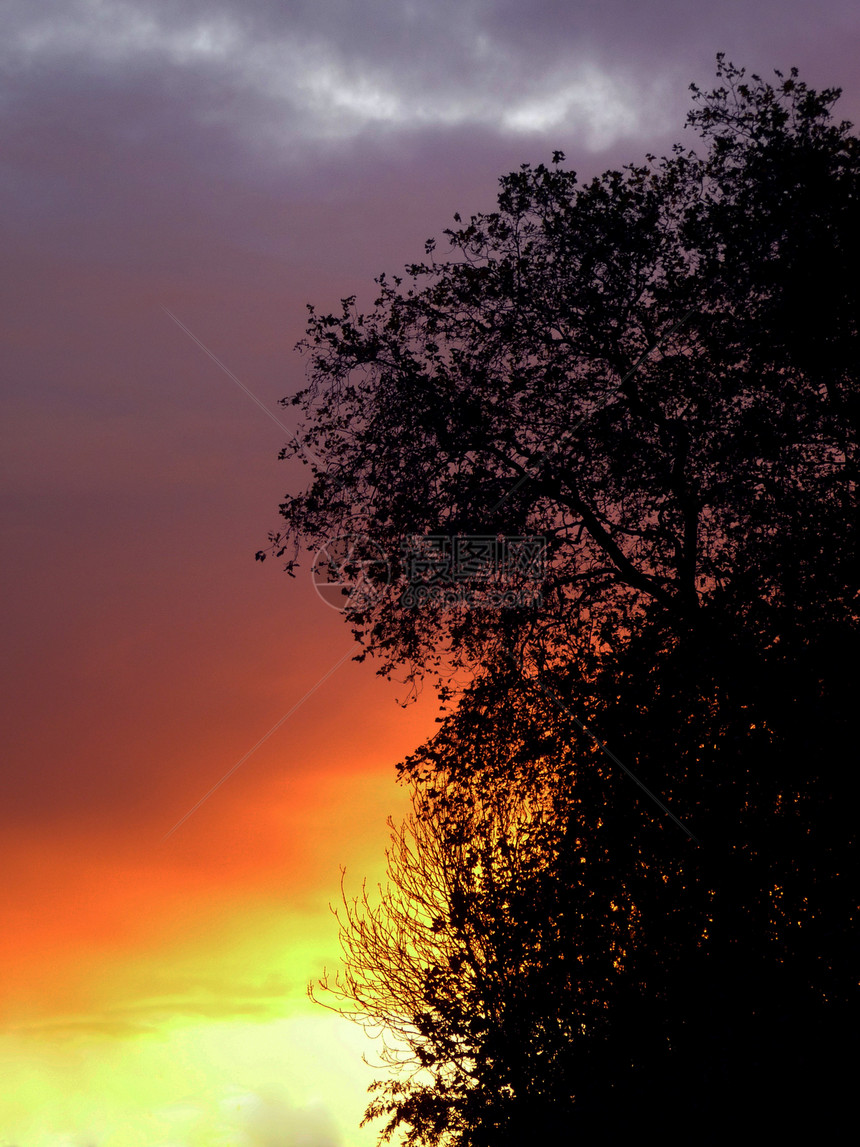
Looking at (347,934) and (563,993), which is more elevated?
(347,934)

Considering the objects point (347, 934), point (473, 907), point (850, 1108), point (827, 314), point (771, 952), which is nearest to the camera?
point (850, 1108)

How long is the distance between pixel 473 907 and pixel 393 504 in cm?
708

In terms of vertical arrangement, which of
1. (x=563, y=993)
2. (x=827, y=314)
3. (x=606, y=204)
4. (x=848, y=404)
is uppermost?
(x=606, y=204)

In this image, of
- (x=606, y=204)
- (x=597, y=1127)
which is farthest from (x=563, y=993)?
(x=606, y=204)

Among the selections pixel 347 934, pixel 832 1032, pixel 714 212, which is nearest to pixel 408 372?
pixel 714 212

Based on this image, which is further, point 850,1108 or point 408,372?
point 408,372

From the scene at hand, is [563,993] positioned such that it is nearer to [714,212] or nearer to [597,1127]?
[597,1127]

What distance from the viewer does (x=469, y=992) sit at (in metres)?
16.6

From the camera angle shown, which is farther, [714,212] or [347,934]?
[347,934]

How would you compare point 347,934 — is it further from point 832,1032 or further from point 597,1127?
point 832,1032

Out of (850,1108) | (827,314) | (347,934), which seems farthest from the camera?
(347,934)

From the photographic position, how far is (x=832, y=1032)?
404 inches

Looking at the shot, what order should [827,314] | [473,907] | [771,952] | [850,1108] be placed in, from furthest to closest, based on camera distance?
[473,907] < [827,314] < [771,952] < [850,1108]

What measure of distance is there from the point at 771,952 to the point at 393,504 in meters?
7.16
